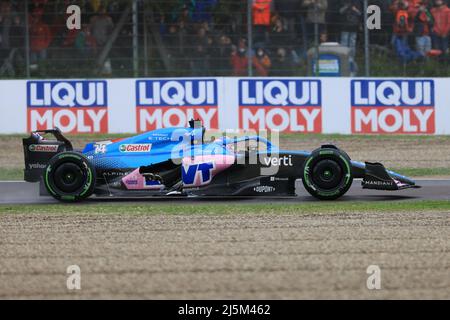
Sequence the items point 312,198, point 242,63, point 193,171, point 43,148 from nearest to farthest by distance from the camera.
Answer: point 193,171 < point 312,198 < point 43,148 < point 242,63

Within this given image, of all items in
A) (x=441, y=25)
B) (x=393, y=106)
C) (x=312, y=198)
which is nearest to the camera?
(x=312, y=198)

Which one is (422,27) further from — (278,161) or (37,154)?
(37,154)

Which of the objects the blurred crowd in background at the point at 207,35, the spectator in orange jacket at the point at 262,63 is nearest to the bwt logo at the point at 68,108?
the blurred crowd in background at the point at 207,35

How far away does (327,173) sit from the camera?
40.8ft

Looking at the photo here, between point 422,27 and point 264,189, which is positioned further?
point 422,27

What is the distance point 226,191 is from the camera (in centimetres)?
1263

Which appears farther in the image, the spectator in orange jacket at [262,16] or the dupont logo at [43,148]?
the spectator in orange jacket at [262,16]

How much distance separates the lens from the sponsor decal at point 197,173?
12.5 metres

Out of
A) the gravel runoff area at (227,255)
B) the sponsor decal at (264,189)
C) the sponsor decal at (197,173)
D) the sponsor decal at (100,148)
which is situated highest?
the sponsor decal at (100,148)

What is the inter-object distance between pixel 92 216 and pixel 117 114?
9.19 metres

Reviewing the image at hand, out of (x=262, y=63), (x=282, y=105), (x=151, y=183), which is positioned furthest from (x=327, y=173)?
(x=262, y=63)

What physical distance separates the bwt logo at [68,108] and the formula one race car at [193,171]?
25.4 feet

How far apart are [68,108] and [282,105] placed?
4490 mm

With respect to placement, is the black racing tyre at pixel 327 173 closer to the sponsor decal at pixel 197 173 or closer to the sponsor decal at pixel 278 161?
the sponsor decal at pixel 278 161
